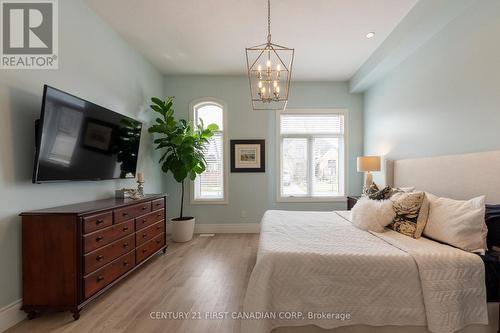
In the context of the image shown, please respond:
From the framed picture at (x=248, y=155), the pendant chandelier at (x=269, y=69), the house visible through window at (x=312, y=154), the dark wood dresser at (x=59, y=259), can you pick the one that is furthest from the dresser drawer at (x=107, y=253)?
the house visible through window at (x=312, y=154)

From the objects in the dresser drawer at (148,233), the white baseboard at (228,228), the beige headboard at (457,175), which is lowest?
the white baseboard at (228,228)

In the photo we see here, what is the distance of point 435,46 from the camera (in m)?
2.82

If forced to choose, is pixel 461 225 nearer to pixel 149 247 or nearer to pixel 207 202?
pixel 149 247

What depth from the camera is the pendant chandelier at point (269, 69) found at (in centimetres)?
233

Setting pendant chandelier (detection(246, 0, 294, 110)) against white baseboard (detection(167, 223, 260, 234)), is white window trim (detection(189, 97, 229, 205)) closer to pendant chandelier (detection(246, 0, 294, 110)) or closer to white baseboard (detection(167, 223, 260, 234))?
white baseboard (detection(167, 223, 260, 234))

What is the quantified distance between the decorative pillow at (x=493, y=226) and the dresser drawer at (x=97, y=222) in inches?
130

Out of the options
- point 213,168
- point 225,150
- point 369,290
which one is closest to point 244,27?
point 225,150

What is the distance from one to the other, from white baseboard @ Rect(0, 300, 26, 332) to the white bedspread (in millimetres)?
1915

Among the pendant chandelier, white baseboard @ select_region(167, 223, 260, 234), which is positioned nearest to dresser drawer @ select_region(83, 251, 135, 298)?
white baseboard @ select_region(167, 223, 260, 234)

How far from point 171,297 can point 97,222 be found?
1.04 m

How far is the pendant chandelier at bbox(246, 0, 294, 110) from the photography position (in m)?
2.33

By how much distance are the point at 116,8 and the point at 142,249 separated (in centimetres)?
293

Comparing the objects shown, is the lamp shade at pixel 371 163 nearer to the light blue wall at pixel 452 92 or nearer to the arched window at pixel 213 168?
the light blue wall at pixel 452 92

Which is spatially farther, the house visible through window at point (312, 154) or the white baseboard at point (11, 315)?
the house visible through window at point (312, 154)
